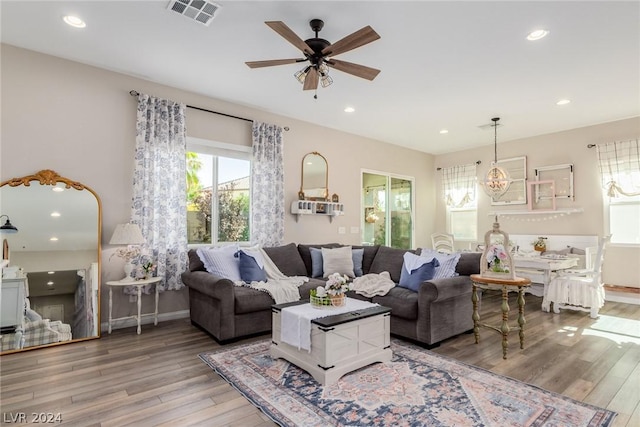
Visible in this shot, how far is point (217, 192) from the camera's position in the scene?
4824mm

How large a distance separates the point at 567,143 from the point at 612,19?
12.3 ft

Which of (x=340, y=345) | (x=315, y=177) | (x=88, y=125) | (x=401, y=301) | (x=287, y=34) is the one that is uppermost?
(x=287, y=34)

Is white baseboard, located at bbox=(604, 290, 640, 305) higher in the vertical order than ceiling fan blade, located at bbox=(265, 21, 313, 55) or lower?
lower

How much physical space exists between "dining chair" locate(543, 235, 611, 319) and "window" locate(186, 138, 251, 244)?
4379mm

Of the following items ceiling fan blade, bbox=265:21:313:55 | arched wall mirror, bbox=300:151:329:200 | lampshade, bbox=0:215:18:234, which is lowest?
lampshade, bbox=0:215:18:234

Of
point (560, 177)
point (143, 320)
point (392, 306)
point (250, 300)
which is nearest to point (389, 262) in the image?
point (392, 306)

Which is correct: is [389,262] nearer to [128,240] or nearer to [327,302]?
[327,302]

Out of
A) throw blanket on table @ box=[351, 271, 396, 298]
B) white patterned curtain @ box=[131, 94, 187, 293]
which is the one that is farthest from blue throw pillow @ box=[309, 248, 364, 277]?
white patterned curtain @ box=[131, 94, 187, 293]

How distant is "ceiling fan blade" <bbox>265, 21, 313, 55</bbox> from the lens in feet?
7.95

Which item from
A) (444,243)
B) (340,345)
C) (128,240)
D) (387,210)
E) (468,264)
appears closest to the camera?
(340,345)

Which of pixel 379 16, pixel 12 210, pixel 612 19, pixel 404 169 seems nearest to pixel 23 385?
pixel 12 210

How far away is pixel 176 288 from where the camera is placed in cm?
424

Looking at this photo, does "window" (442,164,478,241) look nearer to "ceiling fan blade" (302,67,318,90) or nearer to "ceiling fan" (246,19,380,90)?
"ceiling fan" (246,19,380,90)

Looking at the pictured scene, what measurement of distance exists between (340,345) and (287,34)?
2.37 m
